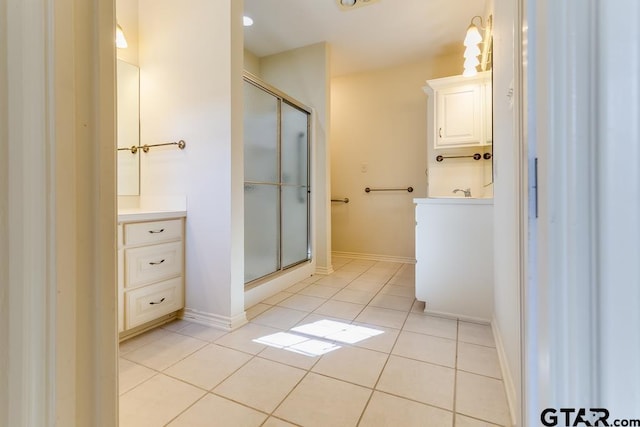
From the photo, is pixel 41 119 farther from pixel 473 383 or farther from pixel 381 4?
pixel 381 4

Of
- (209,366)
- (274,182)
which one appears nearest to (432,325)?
(209,366)

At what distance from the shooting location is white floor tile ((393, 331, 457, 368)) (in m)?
1.45

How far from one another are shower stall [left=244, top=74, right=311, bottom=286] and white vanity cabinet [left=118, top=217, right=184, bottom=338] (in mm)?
515

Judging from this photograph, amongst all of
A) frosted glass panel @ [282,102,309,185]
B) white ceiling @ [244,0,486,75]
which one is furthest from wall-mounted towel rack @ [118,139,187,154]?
white ceiling @ [244,0,486,75]

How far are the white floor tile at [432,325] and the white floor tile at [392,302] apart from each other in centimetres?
15

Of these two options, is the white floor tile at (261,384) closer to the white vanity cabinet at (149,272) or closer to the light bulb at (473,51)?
the white vanity cabinet at (149,272)

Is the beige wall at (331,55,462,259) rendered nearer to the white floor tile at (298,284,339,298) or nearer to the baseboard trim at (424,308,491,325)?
the white floor tile at (298,284,339,298)

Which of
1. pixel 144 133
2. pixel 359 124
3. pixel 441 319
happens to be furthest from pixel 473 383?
pixel 359 124

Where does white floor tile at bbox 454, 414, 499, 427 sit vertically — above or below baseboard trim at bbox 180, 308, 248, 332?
below

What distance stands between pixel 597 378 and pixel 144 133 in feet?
8.22

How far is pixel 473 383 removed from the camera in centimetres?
126

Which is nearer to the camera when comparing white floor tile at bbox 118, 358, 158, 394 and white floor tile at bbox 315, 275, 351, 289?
white floor tile at bbox 118, 358, 158, 394

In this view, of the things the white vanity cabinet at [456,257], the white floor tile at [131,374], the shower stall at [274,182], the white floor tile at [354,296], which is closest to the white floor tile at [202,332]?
the white floor tile at [131,374]

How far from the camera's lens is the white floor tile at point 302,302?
2.15m
